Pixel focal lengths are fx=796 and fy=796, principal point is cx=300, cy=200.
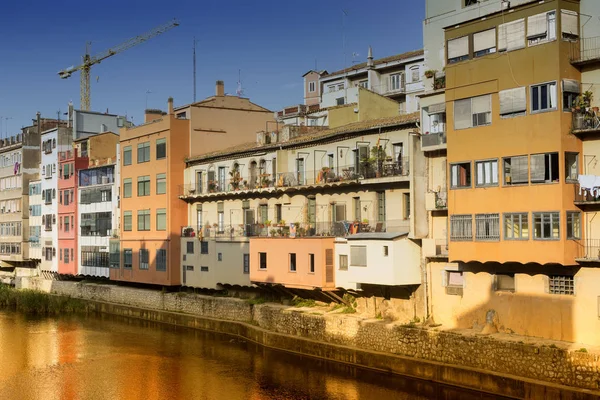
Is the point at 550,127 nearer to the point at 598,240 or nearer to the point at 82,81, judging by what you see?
the point at 598,240

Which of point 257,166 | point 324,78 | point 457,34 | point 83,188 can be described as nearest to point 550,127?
point 457,34

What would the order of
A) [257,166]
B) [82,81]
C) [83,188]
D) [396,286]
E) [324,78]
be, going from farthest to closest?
[82,81], [324,78], [83,188], [257,166], [396,286]

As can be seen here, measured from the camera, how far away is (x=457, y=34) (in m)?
30.2

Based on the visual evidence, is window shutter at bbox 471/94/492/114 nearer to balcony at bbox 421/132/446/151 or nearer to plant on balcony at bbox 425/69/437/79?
balcony at bbox 421/132/446/151

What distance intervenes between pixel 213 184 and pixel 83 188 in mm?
17952

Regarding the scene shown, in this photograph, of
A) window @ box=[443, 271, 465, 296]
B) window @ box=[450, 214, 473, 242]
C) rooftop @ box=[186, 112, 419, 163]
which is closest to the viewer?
window @ box=[450, 214, 473, 242]

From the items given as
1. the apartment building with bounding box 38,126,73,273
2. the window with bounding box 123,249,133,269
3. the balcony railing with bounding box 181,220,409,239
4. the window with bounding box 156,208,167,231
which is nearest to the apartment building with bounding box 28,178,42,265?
the apartment building with bounding box 38,126,73,273

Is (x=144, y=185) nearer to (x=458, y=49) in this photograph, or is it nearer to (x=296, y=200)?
(x=296, y=200)

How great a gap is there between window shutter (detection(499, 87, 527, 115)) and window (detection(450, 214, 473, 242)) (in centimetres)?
417

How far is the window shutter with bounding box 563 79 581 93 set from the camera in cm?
2655

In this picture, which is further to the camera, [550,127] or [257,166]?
[257,166]

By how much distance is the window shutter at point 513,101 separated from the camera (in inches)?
1085

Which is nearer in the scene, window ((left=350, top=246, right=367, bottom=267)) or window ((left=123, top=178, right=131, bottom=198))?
window ((left=350, top=246, right=367, bottom=267))

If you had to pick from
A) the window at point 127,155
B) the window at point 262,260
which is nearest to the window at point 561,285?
the window at point 262,260
